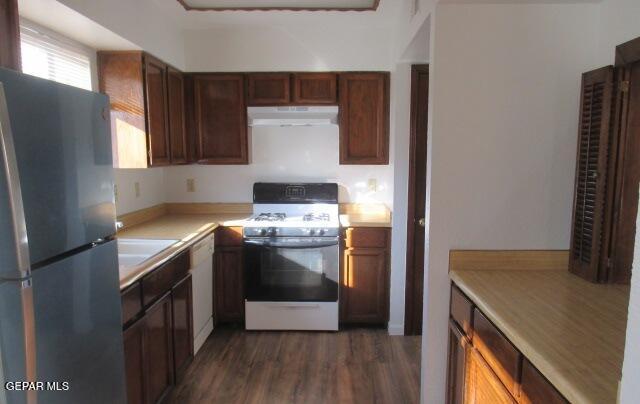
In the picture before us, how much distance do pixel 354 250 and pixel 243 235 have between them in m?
0.88

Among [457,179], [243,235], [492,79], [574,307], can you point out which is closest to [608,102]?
[492,79]

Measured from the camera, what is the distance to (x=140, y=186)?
3.15 m

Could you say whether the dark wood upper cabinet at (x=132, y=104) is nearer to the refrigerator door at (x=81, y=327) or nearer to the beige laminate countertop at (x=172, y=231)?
the beige laminate countertop at (x=172, y=231)

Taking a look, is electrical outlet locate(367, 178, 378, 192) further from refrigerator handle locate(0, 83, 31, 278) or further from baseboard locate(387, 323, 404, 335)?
refrigerator handle locate(0, 83, 31, 278)

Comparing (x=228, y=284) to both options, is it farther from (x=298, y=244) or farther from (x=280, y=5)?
(x=280, y=5)

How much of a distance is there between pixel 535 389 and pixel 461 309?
614mm

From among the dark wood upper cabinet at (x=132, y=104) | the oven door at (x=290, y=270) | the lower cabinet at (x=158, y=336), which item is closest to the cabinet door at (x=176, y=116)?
the dark wood upper cabinet at (x=132, y=104)

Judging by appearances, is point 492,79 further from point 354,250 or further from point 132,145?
point 132,145

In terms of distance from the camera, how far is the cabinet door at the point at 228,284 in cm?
314

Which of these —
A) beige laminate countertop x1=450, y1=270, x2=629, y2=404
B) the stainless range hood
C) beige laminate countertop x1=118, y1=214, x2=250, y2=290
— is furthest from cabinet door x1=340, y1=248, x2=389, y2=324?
beige laminate countertop x1=450, y1=270, x2=629, y2=404

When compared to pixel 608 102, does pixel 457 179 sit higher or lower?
lower

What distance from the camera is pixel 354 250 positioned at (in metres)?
3.13

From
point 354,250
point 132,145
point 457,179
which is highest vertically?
point 132,145

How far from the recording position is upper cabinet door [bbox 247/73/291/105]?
3281 mm
